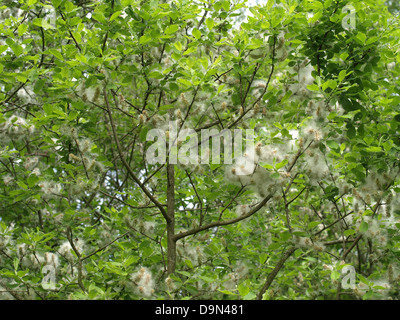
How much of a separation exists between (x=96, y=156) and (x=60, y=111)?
0.55m

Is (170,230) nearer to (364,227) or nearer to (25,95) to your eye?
(364,227)

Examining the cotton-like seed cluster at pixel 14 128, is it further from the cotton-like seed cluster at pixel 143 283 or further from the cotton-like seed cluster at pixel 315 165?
the cotton-like seed cluster at pixel 315 165

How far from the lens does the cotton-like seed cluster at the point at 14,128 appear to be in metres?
4.66

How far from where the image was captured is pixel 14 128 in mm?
4754

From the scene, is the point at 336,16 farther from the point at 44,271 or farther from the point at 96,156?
the point at 44,271

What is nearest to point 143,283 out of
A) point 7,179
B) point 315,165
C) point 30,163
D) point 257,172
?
point 257,172

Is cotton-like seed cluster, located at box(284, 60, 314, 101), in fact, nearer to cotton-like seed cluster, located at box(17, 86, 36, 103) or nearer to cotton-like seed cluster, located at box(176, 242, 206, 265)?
cotton-like seed cluster, located at box(176, 242, 206, 265)

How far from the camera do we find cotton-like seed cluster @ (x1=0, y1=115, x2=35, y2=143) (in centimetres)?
466

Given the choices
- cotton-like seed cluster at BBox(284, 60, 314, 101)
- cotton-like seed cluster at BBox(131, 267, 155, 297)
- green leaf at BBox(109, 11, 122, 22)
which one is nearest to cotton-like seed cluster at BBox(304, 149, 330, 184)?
cotton-like seed cluster at BBox(284, 60, 314, 101)

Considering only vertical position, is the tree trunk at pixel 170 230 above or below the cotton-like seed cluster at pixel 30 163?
below

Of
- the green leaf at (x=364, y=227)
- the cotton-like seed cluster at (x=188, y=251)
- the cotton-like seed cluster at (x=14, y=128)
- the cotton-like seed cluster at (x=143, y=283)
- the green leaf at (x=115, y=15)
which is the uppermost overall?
the green leaf at (x=115, y=15)

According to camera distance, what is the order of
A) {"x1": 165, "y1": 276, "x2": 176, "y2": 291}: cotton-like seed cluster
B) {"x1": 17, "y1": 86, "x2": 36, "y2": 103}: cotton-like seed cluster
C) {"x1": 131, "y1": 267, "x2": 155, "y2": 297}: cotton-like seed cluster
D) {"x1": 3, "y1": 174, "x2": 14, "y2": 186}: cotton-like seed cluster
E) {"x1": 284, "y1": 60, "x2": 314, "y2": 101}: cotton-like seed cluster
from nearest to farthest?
{"x1": 165, "y1": 276, "x2": 176, "y2": 291}: cotton-like seed cluster → {"x1": 131, "y1": 267, "x2": 155, "y2": 297}: cotton-like seed cluster → {"x1": 284, "y1": 60, "x2": 314, "y2": 101}: cotton-like seed cluster → {"x1": 3, "y1": 174, "x2": 14, "y2": 186}: cotton-like seed cluster → {"x1": 17, "y1": 86, "x2": 36, "y2": 103}: cotton-like seed cluster

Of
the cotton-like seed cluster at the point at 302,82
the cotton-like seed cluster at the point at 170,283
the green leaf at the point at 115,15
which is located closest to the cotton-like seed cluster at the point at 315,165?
the cotton-like seed cluster at the point at 302,82

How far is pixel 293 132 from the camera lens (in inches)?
147
